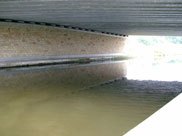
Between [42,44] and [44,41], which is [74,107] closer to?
Result: [42,44]

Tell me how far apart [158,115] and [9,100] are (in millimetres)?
3795

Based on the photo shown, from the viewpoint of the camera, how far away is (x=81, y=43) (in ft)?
70.3

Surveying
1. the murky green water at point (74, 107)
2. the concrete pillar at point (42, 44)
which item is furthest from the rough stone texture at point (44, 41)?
the murky green water at point (74, 107)

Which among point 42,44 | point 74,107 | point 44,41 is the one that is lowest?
point 74,107

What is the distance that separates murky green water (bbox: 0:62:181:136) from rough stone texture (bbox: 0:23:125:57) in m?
6.34

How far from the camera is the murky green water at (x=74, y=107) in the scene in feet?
13.4

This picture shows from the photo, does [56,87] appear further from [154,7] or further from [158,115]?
[158,115]

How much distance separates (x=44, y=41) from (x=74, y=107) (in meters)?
12.5

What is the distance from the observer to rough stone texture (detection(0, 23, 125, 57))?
14.7 m

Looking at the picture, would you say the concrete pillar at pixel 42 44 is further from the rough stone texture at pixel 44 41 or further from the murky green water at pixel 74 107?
the murky green water at pixel 74 107

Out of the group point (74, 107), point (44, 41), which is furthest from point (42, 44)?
point (74, 107)

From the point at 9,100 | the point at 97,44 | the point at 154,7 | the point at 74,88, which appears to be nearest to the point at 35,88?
the point at 74,88

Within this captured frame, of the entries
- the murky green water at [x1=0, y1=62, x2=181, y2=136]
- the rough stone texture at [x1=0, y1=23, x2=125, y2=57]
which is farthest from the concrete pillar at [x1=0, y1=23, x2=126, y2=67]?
the murky green water at [x1=0, y1=62, x2=181, y2=136]

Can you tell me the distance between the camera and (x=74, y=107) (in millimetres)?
5527
